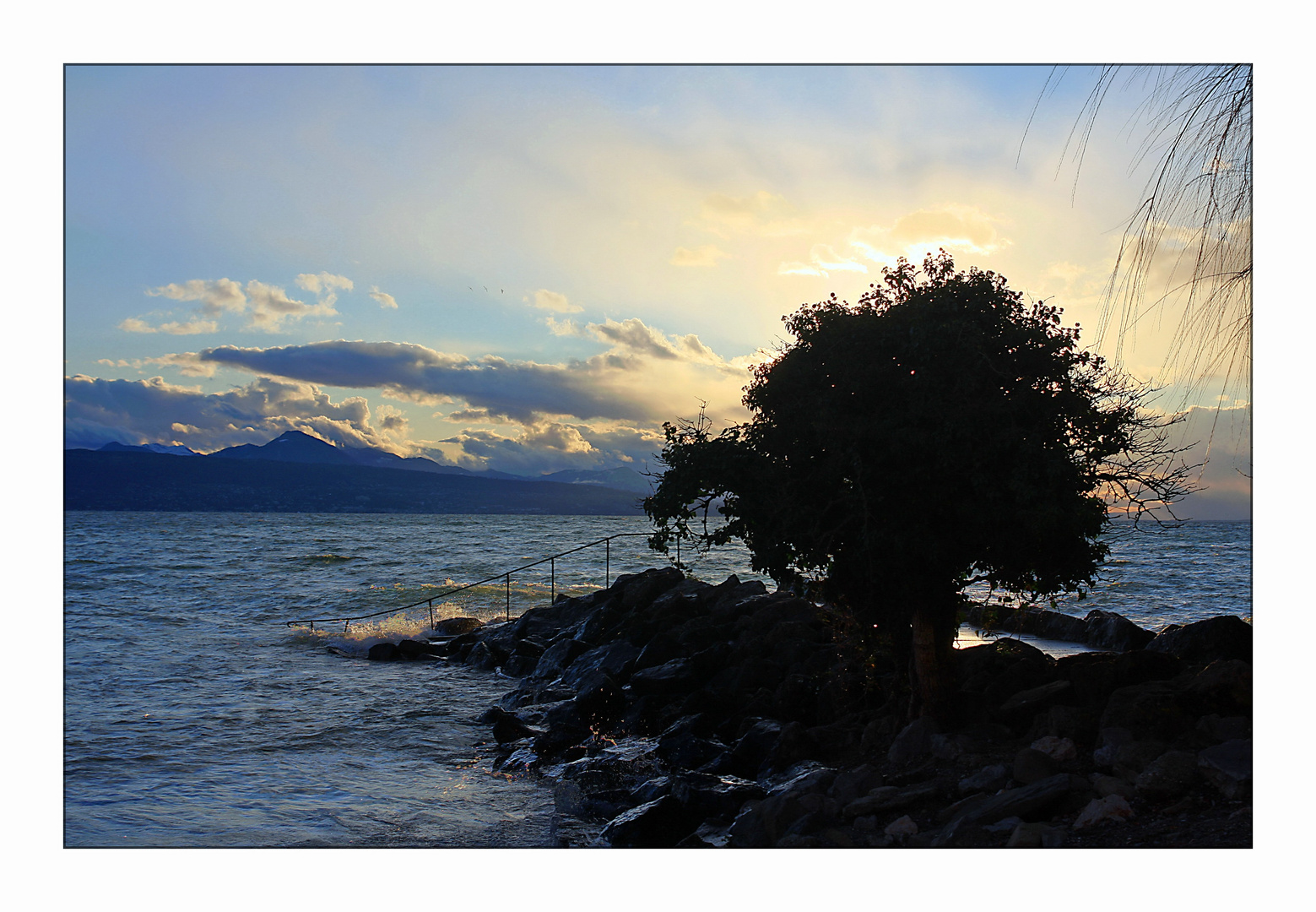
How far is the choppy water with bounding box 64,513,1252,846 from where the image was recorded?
9.51 metres

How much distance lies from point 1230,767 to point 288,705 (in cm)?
1565

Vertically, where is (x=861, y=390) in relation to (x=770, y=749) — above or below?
above

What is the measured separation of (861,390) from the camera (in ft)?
27.1

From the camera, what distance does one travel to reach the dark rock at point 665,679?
46.1ft

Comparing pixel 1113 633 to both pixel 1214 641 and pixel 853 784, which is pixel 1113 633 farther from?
pixel 853 784

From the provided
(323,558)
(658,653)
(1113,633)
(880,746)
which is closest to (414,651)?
(658,653)

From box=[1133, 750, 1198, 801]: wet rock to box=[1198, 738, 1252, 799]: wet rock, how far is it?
3.7 inches

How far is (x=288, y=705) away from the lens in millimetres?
16109

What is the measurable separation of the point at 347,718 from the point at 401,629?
43.2ft

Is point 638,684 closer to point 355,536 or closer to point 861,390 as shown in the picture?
point 861,390

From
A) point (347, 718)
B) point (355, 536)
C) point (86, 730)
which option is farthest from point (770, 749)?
point (355, 536)

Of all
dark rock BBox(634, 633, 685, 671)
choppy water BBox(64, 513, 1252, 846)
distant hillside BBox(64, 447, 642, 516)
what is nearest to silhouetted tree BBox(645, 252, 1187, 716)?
choppy water BBox(64, 513, 1252, 846)

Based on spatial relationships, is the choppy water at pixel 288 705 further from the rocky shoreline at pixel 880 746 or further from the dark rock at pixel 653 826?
the rocky shoreline at pixel 880 746

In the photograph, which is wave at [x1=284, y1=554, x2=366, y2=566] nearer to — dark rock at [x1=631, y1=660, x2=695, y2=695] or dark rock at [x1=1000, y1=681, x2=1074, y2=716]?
dark rock at [x1=631, y1=660, x2=695, y2=695]
